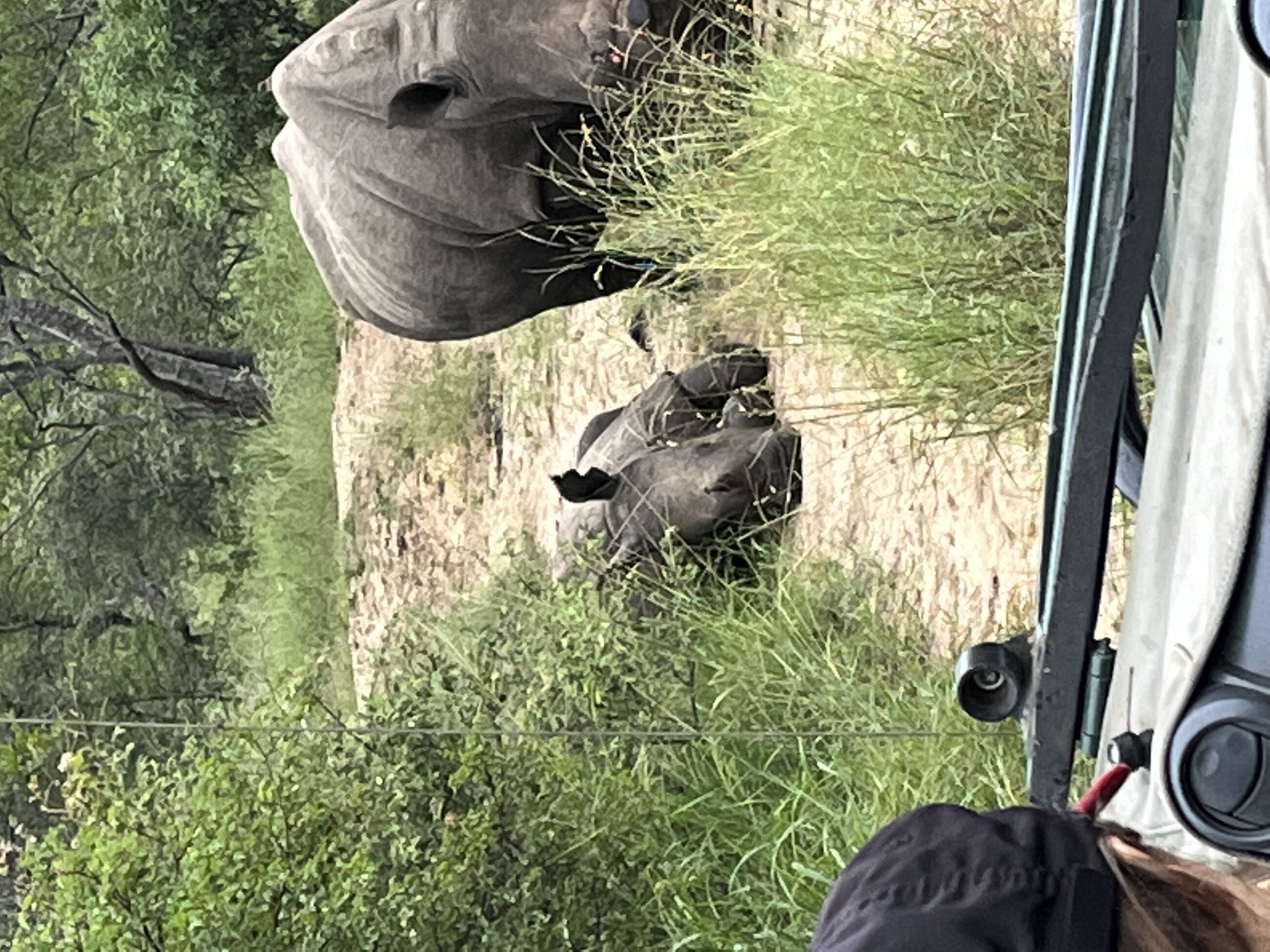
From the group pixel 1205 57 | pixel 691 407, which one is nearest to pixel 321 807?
pixel 691 407

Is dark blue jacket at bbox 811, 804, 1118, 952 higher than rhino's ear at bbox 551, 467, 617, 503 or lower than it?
higher

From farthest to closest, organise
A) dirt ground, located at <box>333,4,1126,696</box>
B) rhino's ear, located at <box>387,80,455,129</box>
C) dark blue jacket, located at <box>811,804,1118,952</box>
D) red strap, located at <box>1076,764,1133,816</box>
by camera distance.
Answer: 1. rhino's ear, located at <box>387,80,455,129</box>
2. dirt ground, located at <box>333,4,1126,696</box>
3. red strap, located at <box>1076,764,1133,816</box>
4. dark blue jacket, located at <box>811,804,1118,952</box>

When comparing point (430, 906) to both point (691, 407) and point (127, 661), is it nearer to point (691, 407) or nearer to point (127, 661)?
point (691, 407)

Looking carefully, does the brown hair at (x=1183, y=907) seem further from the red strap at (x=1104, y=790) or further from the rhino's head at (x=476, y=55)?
the rhino's head at (x=476, y=55)

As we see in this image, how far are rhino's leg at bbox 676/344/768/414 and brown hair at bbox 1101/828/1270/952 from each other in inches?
153

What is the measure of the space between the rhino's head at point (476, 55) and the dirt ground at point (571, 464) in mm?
763

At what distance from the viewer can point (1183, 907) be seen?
91 centimetres

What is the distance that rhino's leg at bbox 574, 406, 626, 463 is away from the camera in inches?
208

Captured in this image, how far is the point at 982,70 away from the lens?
113 inches

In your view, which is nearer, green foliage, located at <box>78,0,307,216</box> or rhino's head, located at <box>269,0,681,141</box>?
rhino's head, located at <box>269,0,681,141</box>

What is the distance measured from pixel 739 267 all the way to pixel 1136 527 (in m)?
2.35

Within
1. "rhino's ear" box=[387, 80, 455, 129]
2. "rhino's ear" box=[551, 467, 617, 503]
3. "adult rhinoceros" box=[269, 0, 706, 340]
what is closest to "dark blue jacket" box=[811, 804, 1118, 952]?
"adult rhinoceros" box=[269, 0, 706, 340]

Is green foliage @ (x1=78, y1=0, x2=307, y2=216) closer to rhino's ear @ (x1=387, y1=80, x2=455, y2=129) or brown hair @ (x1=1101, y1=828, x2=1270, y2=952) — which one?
rhino's ear @ (x1=387, y1=80, x2=455, y2=129)

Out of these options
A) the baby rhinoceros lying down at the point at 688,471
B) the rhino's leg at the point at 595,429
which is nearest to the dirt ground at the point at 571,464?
the baby rhinoceros lying down at the point at 688,471
